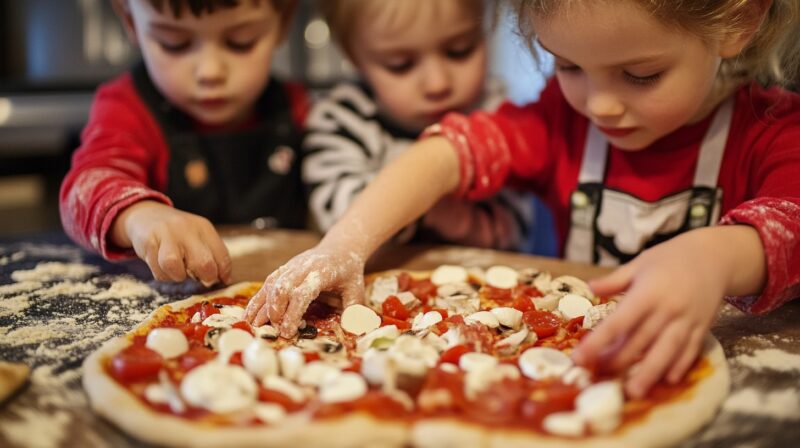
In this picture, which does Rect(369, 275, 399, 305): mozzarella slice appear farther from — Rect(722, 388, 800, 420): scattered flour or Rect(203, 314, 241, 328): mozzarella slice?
Rect(722, 388, 800, 420): scattered flour

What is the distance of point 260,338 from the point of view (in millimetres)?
884

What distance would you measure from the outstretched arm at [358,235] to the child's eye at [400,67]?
321 millimetres

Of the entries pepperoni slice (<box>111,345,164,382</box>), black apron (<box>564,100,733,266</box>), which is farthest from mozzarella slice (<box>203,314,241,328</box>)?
black apron (<box>564,100,733,266</box>)

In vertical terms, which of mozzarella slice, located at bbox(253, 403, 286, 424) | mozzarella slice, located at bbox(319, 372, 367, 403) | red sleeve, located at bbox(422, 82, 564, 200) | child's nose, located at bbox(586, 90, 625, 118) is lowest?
mozzarella slice, located at bbox(253, 403, 286, 424)

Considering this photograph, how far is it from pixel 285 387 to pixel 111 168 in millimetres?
729

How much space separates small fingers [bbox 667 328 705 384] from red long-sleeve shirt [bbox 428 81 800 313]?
174mm

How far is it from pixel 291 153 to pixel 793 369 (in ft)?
3.65

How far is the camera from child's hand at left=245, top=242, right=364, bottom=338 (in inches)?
36.5

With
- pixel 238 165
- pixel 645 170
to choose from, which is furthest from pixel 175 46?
pixel 645 170

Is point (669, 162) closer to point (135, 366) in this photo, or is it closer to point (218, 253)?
point (218, 253)

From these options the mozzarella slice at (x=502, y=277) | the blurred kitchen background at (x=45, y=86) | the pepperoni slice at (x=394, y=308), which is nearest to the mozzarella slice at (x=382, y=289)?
the pepperoni slice at (x=394, y=308)

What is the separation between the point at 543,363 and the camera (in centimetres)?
79

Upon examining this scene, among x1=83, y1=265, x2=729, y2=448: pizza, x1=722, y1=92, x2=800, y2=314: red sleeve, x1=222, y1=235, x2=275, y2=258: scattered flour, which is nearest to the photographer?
x1=83, y1=265, x2=729, y2=448: pizza

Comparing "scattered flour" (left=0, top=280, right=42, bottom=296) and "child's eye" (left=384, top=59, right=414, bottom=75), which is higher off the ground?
"child's eye" (left=384, top=59, right=414, bottom=75)
